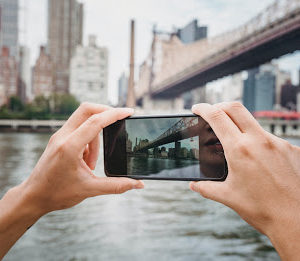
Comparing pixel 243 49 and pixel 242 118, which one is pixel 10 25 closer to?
pixel 243 49

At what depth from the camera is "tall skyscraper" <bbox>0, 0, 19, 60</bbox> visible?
108500 millimetres

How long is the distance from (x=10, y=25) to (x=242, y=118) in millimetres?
124423

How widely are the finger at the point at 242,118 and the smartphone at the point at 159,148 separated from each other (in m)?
0.17

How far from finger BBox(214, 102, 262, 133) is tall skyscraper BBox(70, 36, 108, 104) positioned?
212 ft

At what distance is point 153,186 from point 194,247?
16.3ft

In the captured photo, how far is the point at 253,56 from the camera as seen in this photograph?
1941cm

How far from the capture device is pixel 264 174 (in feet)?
2.45

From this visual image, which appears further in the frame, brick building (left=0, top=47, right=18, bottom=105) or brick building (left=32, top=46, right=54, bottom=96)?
Result: brick building (left=32, top=46, right=54, bottom=96)

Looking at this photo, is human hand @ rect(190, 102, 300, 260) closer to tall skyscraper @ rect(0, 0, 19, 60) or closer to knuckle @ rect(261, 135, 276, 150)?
knuckle @ rect(261, 135, 276, 150)

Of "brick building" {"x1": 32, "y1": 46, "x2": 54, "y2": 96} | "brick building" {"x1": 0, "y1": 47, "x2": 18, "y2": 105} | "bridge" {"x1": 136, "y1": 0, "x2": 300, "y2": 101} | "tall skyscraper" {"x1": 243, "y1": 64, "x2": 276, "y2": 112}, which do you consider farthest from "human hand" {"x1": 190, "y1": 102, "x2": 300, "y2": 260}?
"brick building" {"x1": 32, "y1": 46, "x2": 54, "y2": 96}

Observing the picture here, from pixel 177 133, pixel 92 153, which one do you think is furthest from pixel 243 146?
pixel 92 153

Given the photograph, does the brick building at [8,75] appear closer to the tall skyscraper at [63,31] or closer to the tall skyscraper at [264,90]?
the tall skyscraper at [63,31]

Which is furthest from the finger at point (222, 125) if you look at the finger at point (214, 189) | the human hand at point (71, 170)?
the human hand at point (71, 170)

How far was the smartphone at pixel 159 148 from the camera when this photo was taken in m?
0.98
